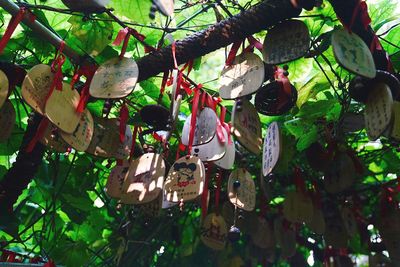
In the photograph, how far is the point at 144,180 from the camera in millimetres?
899

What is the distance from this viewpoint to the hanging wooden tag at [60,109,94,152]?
2.69ft

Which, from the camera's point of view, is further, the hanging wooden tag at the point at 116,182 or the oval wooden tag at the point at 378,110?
the hanging wooden tag at the point at 116,182

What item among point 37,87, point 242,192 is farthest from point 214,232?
point 37,87

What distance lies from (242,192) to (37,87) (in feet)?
1.48

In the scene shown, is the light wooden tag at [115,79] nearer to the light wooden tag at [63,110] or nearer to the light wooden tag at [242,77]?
the light wooden tag at [63,110]

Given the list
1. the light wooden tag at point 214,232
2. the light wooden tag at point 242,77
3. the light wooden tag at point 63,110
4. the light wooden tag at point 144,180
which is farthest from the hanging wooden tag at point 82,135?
the light wooden tag at point 214,232

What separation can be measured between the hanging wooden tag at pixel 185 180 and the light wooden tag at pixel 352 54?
30cm

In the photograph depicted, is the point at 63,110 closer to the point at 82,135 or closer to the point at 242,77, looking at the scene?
the point at 82,135

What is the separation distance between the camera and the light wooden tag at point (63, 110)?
2.61 ft

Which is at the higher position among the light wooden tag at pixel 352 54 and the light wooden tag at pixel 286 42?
the light wooden tag at pixel 286 42

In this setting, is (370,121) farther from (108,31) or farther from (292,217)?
(108,31)

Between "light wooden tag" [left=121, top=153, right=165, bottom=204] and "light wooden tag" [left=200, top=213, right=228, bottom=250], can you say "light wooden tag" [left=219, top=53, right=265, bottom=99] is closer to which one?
"light wooden tag" [left=121, top=153, right=165, bottom=204]

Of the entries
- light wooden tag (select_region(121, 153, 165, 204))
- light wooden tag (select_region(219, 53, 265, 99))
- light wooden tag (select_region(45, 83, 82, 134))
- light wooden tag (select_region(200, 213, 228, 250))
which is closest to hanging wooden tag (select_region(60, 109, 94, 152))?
light wooden tag (select_region(45, 83, 82, 134))

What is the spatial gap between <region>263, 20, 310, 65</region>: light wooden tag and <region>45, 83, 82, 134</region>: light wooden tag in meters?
0.36
